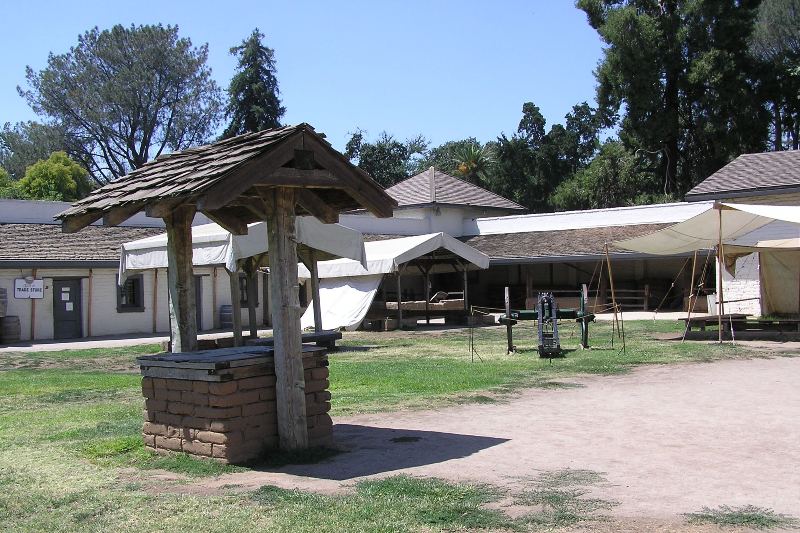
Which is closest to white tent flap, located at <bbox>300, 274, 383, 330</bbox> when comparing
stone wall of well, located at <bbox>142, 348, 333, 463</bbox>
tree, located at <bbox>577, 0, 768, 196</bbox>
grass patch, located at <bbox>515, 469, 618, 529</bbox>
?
stone wall of well, located at <bbox>142, 348, 333, 463</bbox>

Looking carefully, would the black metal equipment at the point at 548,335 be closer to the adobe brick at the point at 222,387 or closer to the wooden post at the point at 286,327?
the wooden post at the point at 286,327

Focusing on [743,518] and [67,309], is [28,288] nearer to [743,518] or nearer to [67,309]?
[67,309]

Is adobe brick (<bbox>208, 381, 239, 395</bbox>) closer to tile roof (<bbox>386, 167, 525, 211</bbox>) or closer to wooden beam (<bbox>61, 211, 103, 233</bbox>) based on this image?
wooden beam (<bbox>61, 211, 103, 233</bbox>)

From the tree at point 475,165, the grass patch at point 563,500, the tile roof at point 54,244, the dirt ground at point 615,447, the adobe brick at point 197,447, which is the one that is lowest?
the grass patch at point 563,500

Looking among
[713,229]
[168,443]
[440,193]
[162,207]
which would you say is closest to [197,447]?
[168,443]

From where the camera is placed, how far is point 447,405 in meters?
11.2

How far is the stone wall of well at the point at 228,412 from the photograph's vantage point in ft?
26.1

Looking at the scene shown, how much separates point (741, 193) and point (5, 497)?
2530 cm

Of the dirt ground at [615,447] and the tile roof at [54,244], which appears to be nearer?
the dirt ground at [615,447]

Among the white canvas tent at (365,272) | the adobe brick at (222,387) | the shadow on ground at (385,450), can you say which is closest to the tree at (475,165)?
the white canvas tent at (365,272)

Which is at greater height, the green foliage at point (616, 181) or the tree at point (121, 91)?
the tree at point (121, 91)

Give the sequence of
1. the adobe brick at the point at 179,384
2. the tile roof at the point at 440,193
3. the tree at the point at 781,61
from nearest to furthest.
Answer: the adobe brick at the point at 179,384 → the tile roof at the point at 440,193 → the tree at the point at 781,61

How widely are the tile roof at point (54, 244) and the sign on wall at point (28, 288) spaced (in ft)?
2.35

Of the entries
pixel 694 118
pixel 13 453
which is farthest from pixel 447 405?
pixel 694 118
